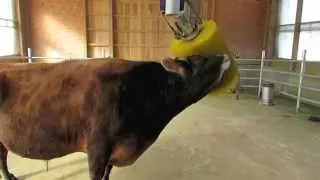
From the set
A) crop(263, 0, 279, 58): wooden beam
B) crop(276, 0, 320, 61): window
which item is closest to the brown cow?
crop(276, 0, 320, 61): window

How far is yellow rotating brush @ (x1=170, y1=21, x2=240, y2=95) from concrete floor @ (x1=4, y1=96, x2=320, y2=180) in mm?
1015

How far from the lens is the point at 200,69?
65.9 inches

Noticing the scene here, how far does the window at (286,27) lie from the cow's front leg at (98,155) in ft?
20.9

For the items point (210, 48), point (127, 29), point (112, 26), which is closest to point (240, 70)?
point (127, 29)

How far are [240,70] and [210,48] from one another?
5.84 m

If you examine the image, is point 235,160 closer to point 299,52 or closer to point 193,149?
point 193,149

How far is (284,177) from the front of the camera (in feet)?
8.22

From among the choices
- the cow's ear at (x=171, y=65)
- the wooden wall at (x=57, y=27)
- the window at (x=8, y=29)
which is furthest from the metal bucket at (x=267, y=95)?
the window at (x=8, y=29)

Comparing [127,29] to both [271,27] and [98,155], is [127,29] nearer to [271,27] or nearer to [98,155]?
[271,27]

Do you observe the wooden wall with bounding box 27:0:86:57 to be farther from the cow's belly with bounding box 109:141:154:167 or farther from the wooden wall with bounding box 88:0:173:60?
the cow's belly with bounding box 109:141:154:167

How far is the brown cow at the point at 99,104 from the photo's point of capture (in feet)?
5.36

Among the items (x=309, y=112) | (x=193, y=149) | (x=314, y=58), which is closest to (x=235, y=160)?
(x=193, y=149)

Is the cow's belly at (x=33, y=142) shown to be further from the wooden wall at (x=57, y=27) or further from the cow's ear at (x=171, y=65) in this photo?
the wooden wall at (x=57, y=27)

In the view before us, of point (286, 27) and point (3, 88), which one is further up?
point (286, 27)
